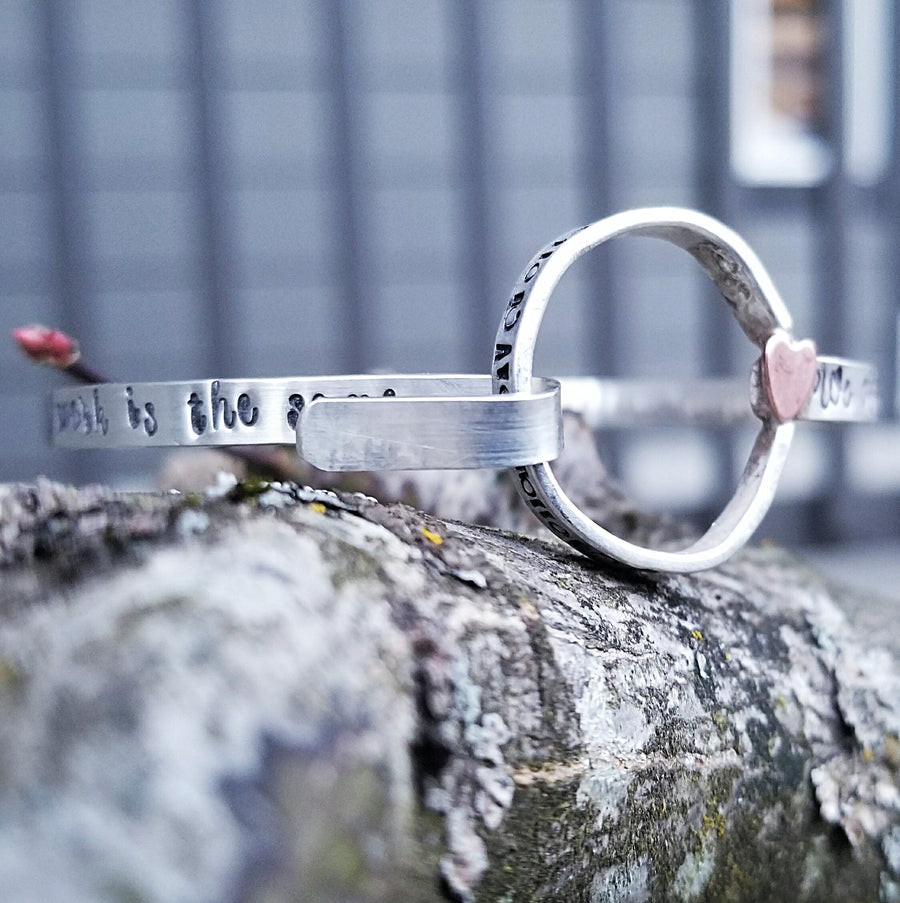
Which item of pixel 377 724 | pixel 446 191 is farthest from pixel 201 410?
pixel 446 191

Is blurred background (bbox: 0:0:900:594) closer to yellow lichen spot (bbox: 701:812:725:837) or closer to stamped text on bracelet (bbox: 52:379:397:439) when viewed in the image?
stamped text on bracelet (bbox: 52:379:397:439)

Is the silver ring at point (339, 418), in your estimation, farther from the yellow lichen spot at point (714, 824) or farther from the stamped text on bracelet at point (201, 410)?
the yellow lichen spot at point (714, 824)

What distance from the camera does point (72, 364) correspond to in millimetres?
809

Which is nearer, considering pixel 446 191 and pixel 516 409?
pixel 516 409

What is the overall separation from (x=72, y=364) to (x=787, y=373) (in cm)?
64

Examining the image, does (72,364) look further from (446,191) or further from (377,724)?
(446,191)

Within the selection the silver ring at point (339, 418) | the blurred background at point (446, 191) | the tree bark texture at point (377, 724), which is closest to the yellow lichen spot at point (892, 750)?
the tree bark texture at point (377, 724)

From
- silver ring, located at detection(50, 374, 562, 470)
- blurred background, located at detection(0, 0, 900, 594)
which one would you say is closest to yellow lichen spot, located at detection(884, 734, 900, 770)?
silver ring, located at detection(50, 374, 562, 470)

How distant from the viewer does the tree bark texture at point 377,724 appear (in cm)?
28

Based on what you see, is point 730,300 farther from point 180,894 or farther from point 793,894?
point 180,894

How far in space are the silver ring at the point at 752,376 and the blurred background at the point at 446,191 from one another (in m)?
1.43

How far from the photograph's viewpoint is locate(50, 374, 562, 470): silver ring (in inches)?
15.7

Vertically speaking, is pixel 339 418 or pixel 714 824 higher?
pixel 339 418

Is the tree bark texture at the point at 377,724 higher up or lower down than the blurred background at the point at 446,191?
lower down
